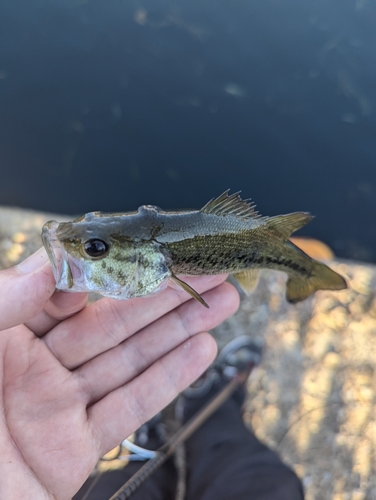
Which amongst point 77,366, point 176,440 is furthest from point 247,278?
point 176,440


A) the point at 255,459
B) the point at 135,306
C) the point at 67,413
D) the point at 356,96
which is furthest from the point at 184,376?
the point at 356,96

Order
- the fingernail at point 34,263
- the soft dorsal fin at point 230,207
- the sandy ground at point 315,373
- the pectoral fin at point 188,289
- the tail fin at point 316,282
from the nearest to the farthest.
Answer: the fingernail at point 34,263 < the pectoral fin at point 188,289 < the soft dorsal fin at point 230,207 < the tail fin at point 316,282 < the sandy ground at point 315,373

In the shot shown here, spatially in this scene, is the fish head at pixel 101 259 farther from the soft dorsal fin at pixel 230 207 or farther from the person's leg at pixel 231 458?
the person's leg at pixel 231 458

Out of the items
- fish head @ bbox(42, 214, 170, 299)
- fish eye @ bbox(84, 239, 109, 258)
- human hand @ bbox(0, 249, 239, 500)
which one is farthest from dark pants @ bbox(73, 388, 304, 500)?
fish eye @ bbox(84, 239, 109, 258)

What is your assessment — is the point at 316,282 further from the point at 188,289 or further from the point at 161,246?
the point at 161,246

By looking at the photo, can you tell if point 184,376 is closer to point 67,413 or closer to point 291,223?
point 67,413

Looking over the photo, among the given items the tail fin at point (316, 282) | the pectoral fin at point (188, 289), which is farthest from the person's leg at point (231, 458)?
the pectoral fin at point (188, 289)

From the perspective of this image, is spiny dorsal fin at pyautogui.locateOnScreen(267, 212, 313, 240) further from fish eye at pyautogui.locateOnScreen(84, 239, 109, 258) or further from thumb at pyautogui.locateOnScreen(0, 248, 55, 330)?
thumb at pyautogui.locateOnScreen(0, 248, 55, 330)
